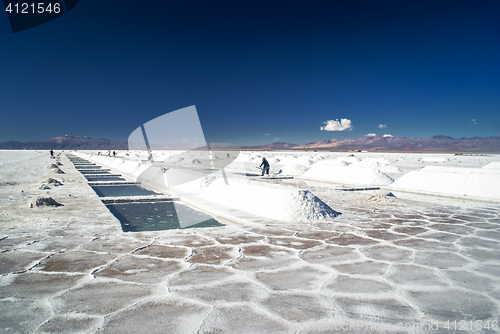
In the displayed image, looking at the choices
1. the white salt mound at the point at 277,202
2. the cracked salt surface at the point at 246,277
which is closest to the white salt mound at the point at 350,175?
the white salt mound at the point at 277,202

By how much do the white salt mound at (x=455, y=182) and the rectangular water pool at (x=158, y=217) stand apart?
25.9ft

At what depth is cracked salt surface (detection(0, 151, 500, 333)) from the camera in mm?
2357

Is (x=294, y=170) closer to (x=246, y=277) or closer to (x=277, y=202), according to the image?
(x=277, y=202)

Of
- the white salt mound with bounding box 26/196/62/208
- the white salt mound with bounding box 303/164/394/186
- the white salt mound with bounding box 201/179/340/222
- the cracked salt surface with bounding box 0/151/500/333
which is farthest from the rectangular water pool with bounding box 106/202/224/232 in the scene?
the white salt mound with bounding box 303/164/394/186

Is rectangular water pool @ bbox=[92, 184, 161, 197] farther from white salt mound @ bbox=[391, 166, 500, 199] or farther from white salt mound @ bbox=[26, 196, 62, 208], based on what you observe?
white salt mound @ bbox=[391, 166, 500, 199]

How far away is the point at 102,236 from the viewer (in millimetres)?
4629

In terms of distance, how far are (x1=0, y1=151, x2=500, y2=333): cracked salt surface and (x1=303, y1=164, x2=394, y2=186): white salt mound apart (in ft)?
24.7

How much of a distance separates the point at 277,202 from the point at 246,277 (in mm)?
3274

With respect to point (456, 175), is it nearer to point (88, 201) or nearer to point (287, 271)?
point (287, 271)

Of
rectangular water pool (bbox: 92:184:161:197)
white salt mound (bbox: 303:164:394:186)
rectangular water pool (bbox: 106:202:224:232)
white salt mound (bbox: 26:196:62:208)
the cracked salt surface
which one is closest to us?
the cracked salt surface

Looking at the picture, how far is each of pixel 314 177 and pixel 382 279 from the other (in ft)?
41.4

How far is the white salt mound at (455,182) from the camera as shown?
9578 mm

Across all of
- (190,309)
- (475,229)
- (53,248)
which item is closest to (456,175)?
(475,229)

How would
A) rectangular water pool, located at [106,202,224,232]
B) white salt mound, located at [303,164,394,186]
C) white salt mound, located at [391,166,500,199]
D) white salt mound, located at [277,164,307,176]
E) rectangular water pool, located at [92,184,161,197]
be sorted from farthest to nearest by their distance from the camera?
1. white salt mound, located at [277,164,307,176]
2. white salt mound, located at [303,164,394,186]
3. rectangular water pool, located at [92,184,161,197]
4. white salt mound, located at [391,166,500,199]
5. rectangular water pool, located at [106,202,224,232]
